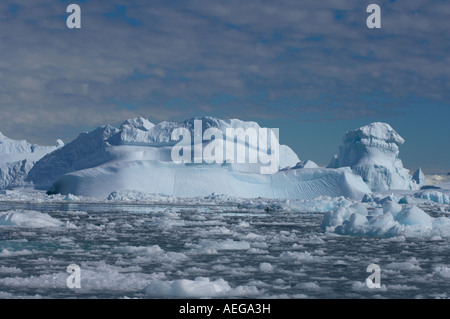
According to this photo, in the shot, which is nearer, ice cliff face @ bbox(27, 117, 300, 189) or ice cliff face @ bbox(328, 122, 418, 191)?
ice cliff face @ bbox(328, 122, 418, 191)

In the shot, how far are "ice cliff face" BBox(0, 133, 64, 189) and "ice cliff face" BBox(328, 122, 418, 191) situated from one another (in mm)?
43233

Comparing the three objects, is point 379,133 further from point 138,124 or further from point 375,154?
point 138,124

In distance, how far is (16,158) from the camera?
8844cm

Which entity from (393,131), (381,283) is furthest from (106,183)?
(381,283)

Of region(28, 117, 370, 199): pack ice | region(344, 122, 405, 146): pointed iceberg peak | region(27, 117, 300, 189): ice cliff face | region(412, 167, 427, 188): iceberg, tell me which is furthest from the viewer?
region(412, 167, 427, 188): iceberg

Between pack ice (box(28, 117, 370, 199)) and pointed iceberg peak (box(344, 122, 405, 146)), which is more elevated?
pointed iceberg peak (box(344, 122, 405, 146))

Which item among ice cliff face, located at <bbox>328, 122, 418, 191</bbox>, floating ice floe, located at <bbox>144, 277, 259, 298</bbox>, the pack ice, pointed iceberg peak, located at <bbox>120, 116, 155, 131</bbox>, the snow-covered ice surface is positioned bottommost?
floating ice floe, located at <bbox>144, 277, 259, 298</bbox>

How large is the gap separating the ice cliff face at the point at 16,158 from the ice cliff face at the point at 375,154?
4323 cm

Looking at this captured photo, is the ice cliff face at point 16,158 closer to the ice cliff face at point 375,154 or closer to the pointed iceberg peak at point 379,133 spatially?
the ice cliff face at point 375,154

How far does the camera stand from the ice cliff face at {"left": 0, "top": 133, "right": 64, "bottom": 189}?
250 feet

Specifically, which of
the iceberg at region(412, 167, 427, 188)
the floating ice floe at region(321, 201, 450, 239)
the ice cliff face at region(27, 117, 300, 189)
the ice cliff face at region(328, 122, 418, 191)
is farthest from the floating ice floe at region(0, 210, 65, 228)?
the iceberg at region(412, 167, 427, 188)

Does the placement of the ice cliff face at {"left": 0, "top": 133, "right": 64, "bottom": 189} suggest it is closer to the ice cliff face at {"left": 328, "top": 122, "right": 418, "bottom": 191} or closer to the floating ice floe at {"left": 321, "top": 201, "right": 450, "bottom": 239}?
the ice cliff face at {"left": 328, "top": 122, "right": 418, "bottom": 191}
